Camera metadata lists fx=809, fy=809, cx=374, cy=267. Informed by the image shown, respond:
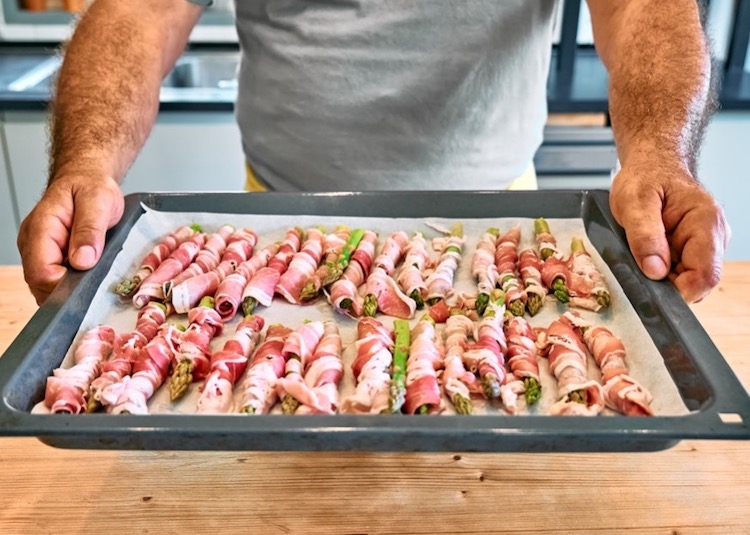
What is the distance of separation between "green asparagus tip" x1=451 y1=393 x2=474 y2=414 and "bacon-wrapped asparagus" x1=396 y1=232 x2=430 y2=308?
29 cm

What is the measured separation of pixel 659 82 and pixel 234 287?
0.80 metres

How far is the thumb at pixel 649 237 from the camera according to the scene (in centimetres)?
117

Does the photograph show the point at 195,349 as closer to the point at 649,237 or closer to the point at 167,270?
the point at 167,270

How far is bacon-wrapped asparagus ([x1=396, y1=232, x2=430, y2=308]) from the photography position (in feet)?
4.31

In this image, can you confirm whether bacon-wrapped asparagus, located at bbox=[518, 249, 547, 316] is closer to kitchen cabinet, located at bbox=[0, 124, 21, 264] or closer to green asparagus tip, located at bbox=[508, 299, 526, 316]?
green asparagus tip, located at bbox=[508, 299, 526, 316]

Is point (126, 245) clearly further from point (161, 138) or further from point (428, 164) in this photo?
point (161, 138)

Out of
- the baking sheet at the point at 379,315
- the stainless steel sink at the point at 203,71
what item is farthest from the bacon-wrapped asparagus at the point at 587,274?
the stainless steel sink at the point at 203,71

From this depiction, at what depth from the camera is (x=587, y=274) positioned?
1.31m

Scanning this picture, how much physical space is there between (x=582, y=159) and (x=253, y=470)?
1778 mm

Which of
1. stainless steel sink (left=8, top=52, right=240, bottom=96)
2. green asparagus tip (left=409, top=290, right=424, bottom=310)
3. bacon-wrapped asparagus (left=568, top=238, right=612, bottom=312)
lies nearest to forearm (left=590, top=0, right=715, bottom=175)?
bacon-wrapped asparagus (left=568, top=238, right=612, bottom=312)

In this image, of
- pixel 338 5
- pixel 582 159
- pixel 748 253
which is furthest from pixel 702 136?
pixel 748 253

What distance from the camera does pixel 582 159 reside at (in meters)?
2.60

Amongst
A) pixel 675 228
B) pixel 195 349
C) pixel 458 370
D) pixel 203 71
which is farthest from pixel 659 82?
pixel 203 71

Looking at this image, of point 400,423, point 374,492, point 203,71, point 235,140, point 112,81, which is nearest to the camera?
point 400,423
